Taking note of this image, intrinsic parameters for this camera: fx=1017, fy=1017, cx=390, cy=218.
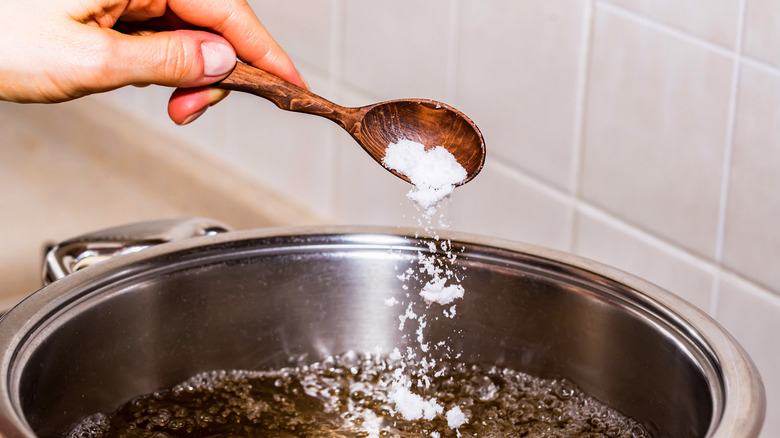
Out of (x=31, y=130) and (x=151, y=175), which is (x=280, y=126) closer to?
(x=151, y=175)

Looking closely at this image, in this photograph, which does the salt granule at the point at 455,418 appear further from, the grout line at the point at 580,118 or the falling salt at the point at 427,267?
the grout line at the point at 580,118

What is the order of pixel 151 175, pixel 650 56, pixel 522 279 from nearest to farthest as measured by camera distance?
pixel 522 279, pixel 650 56, pixel 151 175

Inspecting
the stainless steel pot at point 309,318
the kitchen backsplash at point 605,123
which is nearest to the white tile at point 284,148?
the kitchen backsplash at point 605,123

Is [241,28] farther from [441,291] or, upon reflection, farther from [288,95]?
[441,291]

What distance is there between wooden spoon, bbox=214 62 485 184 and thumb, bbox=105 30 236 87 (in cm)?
2

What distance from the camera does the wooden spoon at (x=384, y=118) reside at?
1.98ft

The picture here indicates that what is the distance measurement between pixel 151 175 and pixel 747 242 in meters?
0.90

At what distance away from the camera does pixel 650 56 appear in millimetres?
751

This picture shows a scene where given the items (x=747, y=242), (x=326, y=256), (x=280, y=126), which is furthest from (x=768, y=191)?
(x=280, y=126)

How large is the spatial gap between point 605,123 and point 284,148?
51 centimetres

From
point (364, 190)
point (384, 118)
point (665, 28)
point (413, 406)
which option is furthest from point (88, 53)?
point (364, 190)

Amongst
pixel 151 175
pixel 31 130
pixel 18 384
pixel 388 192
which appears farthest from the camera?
pixel 31 130

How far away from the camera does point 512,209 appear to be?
93 cm

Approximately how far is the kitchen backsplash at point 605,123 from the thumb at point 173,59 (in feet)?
1.05
